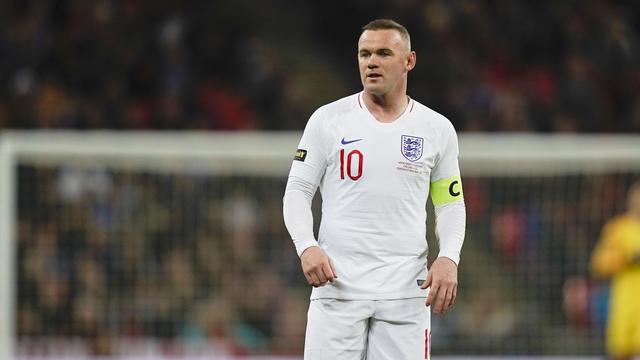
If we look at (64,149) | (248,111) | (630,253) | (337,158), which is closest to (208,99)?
(248,111)

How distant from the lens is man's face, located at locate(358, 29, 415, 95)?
430cm

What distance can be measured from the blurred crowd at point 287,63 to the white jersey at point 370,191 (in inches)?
303

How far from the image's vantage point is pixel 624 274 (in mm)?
9242

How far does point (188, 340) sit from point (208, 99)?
417 centimetres

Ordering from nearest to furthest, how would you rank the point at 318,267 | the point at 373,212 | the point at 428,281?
the point at 318,267
the point at 428,281
the point at 373,212

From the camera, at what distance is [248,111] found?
12867mm

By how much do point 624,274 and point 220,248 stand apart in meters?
2.93

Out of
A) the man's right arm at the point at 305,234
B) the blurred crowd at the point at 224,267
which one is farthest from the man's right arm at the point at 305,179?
the blurred crowd at the point at 224,267

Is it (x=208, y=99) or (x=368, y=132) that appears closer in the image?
(x=368, y=132)

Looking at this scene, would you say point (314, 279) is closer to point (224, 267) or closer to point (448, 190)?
point (448, 190)

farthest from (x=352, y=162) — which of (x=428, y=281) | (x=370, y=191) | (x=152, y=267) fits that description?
(x=152, y=267)

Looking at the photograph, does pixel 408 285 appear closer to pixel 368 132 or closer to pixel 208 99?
pixel 368 132

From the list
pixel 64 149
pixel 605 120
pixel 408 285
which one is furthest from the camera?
pixel 605 120

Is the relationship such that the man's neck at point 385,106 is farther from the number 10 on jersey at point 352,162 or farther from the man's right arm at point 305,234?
the man's right arm at point 305,234
